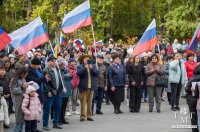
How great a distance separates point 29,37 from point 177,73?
16.7 feet

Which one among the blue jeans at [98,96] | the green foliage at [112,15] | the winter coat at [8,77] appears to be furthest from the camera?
the green foliage at [112,15]

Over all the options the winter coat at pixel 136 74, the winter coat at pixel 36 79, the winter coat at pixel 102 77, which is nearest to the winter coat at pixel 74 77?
the winter coat at pixel 102 77

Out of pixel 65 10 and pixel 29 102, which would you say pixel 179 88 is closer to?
pixel 29 102

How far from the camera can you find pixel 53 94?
12391 mm

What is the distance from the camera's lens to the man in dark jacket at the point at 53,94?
12.4 m

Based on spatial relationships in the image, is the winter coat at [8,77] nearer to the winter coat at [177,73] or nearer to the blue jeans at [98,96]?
the blue jeans at [98,96]

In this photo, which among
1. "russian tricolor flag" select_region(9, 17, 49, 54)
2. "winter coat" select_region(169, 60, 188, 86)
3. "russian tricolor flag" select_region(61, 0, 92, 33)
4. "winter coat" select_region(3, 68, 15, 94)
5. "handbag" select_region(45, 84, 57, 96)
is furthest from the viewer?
"russian tricolor flag" select_region(61, 0, 92, 33)

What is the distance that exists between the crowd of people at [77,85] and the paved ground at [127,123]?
29cm

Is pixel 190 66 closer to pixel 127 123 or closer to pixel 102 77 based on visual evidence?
pixel 102 77

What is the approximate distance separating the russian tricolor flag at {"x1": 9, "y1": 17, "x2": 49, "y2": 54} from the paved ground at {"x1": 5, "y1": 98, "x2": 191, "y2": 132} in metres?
2.18

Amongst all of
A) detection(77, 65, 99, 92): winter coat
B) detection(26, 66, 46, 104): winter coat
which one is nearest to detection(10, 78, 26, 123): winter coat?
detection(26, 66, 46, 104): winter coat

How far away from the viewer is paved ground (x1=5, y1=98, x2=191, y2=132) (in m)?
12.6

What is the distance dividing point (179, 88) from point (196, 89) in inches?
204

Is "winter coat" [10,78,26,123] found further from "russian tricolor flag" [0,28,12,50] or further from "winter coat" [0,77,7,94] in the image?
"russian tricolor flag" [0,28,12,50]
